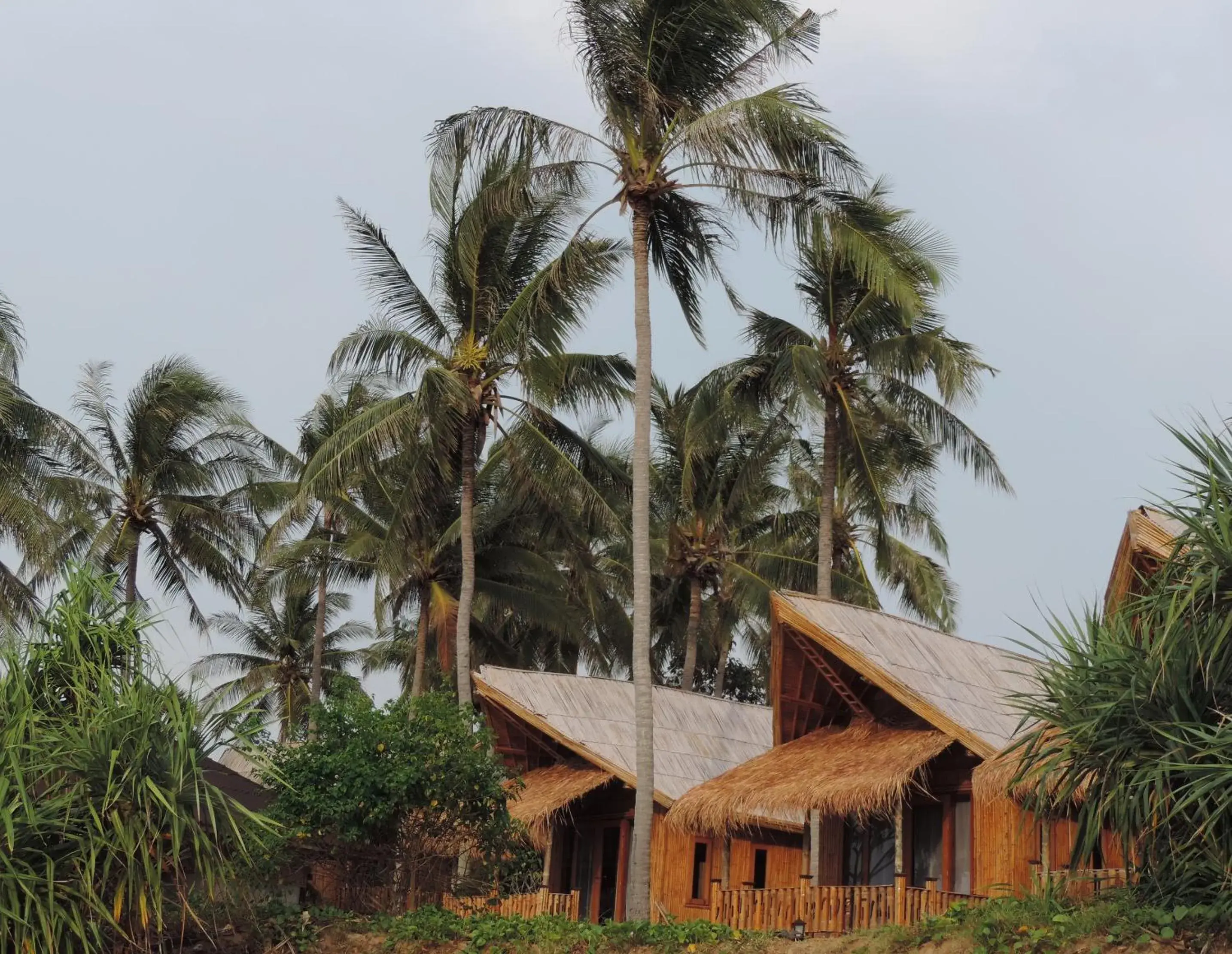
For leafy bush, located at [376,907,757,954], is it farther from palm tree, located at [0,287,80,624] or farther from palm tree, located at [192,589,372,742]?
palm tree, located at [192,589,372,742]

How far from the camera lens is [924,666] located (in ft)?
59.3

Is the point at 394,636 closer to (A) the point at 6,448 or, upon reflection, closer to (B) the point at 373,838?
(A) the point at 6,448

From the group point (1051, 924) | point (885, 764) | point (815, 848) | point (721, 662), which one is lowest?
point (1051, 924)

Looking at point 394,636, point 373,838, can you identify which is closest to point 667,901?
point 373,838

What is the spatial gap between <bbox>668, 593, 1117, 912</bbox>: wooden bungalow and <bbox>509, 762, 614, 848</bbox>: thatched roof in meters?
2.56

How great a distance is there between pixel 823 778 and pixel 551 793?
17.9ft

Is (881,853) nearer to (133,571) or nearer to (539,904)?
(539,904)

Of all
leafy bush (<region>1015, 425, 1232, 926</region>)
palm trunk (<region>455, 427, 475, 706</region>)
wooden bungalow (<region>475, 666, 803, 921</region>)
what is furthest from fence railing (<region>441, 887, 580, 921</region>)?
leafy bush (<region>1015, 425, 1232, 926</region>)

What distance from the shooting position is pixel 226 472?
2806 cm

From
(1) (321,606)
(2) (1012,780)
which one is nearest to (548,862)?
(2) (1012,780)

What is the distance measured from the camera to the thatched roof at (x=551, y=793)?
20562mm

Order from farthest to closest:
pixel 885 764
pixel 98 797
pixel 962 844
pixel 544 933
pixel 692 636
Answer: pixel 692 636
pixel 962 844
pixel 885 764
pixel 544 933
pixel 98 797

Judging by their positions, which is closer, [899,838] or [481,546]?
[899,838]

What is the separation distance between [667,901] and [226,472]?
12368 millimetres
